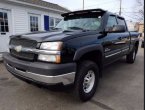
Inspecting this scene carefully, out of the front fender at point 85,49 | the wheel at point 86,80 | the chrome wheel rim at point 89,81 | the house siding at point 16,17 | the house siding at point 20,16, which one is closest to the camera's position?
the front fender at point 85,49

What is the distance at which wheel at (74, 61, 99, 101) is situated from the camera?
2.83 meters

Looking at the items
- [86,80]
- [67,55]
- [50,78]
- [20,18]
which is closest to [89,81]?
[86,80]

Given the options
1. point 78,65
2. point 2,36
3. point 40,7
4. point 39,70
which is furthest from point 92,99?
point 40,7

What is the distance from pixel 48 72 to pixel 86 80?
104cm

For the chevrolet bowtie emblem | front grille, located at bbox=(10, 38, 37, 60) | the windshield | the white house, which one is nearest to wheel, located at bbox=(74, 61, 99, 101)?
front grille, located at bbox=(10, 38, 37, 60)

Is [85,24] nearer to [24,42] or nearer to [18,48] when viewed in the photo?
[24,42]

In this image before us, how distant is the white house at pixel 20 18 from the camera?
8.46 metres

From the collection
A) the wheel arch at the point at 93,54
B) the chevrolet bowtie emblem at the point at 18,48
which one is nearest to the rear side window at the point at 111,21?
the wheel arch at the point at 93,54

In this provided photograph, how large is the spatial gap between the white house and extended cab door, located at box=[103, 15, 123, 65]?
5.91 metres

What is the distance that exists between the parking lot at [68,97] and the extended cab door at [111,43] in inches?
28.3

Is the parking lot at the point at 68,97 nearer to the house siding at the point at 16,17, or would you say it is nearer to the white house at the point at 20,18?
the house siding at the point at 16,17

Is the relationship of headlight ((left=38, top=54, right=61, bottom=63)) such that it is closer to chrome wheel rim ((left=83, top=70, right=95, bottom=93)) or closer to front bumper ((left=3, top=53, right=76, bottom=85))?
front bumper ((left=3, top=53, right=76, bottom=85))

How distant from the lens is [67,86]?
8.54 feet

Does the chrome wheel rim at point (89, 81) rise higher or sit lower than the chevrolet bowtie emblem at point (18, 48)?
lower
